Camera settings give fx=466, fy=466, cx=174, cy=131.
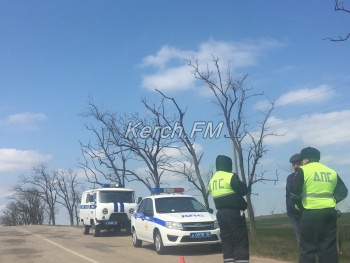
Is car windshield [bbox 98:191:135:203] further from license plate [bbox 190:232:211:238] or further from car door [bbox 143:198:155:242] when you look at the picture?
license plate [bbox 190:232:211:238]

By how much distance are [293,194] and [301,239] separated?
1.96ft

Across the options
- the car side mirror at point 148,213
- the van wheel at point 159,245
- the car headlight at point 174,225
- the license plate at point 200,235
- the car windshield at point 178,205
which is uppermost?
the car windshield at point 178,205

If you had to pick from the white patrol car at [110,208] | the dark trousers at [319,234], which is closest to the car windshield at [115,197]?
the white patrol car at [110,208]

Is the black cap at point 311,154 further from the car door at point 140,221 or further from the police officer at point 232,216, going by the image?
the car door at point 140,221

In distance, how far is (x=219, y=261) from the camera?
1174 centimetres

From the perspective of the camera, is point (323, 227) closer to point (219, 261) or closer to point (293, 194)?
point (293, 194)

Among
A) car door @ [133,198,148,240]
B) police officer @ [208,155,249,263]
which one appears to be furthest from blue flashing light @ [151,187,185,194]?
police officer @ [208,155,249,263]

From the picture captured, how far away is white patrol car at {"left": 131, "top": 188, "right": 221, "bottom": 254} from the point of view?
13250 mm

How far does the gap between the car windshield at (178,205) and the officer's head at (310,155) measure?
337 inches

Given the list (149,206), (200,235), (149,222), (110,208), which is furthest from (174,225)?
(110,208)

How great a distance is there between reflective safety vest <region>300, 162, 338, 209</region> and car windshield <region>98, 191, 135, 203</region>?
57.7 feet

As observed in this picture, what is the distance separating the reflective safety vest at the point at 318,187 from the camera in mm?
6035

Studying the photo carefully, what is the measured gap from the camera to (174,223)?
528 inches

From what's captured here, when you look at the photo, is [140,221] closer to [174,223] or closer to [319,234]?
[174,223]
